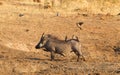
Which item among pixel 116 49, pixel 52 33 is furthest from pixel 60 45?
pixel 52 33

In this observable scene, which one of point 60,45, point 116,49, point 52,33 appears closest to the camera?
point 60,45

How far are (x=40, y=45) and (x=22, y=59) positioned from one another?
2.57 ft

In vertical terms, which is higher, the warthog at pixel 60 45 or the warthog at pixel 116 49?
the warthog at pixel 60 45

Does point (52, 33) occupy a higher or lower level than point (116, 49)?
lower

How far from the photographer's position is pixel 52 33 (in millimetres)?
18828

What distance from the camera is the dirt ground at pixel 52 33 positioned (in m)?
12.4

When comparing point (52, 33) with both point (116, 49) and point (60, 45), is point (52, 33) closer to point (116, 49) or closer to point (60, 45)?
point (116, 49)

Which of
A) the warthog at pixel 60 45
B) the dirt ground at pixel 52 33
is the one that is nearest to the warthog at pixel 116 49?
the dirt ground at pixel 52 33

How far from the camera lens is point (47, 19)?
69.5ft

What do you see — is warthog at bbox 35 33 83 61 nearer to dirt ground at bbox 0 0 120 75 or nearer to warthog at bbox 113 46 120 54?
dirt ground at bbox 0 0 120 75

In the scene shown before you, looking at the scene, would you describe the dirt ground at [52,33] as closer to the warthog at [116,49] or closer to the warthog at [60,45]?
the warthog at [116,49]

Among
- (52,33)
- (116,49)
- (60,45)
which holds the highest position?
(60,45)

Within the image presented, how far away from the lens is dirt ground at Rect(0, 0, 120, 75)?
12406 millimetres

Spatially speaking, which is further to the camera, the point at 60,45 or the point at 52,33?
the point at 52,33
